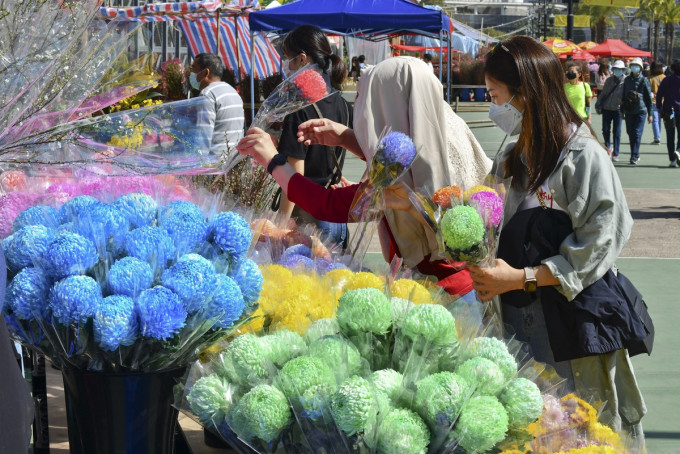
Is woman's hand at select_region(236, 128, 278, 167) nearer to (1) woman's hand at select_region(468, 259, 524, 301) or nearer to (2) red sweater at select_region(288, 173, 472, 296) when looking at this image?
(2) red sweater at select_region(288, 173, 472, 296)

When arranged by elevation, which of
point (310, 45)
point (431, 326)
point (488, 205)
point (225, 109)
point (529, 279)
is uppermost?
point (310, 45)

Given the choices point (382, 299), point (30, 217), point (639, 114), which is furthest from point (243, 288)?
point (639, 114)

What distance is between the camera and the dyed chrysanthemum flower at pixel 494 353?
1.73 metres

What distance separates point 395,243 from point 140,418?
131cm

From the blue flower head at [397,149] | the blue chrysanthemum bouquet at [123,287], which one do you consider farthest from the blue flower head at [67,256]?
the blue flower head at [397,149]

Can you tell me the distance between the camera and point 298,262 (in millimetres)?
2527

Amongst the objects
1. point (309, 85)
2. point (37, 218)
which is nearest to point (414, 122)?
point (309, 85)

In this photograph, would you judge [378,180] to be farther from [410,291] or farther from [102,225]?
[102,225]

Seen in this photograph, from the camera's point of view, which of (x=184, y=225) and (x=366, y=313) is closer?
(x=366, y=313)

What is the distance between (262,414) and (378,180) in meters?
1.19

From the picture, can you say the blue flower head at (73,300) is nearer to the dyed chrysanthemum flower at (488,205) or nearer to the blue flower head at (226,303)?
the blue flower head at (226,303)

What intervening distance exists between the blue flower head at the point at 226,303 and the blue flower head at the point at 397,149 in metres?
0.82

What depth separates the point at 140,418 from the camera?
1.89 m

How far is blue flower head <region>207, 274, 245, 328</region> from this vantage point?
1812 millimetres
